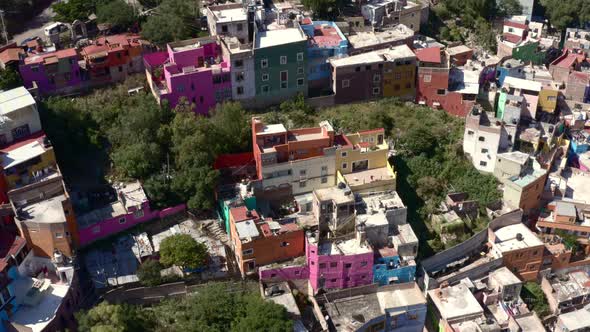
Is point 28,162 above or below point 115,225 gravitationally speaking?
above

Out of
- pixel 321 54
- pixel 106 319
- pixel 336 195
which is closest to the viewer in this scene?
pixel 106 319

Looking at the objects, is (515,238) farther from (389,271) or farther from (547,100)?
(547,100)

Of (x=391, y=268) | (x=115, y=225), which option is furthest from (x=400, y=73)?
(x=115, y=225)

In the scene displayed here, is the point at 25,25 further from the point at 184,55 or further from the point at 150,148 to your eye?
the point at 150,148

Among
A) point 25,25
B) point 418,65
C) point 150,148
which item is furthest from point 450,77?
point 25,25

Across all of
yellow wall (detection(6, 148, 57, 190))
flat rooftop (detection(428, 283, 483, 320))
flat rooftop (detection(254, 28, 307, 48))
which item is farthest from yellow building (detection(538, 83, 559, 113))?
yellow wall (detection(6, 148, 57, 190))

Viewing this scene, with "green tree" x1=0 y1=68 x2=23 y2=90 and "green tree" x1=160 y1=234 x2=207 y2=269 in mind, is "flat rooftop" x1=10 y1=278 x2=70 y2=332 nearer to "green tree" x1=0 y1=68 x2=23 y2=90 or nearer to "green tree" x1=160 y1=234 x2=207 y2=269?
"green tree" x1=160 y1=234 x2=207 y2=269

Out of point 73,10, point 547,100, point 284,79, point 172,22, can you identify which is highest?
point 73,10

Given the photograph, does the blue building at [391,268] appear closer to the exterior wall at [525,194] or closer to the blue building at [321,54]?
the exterior wall at [525,194]
